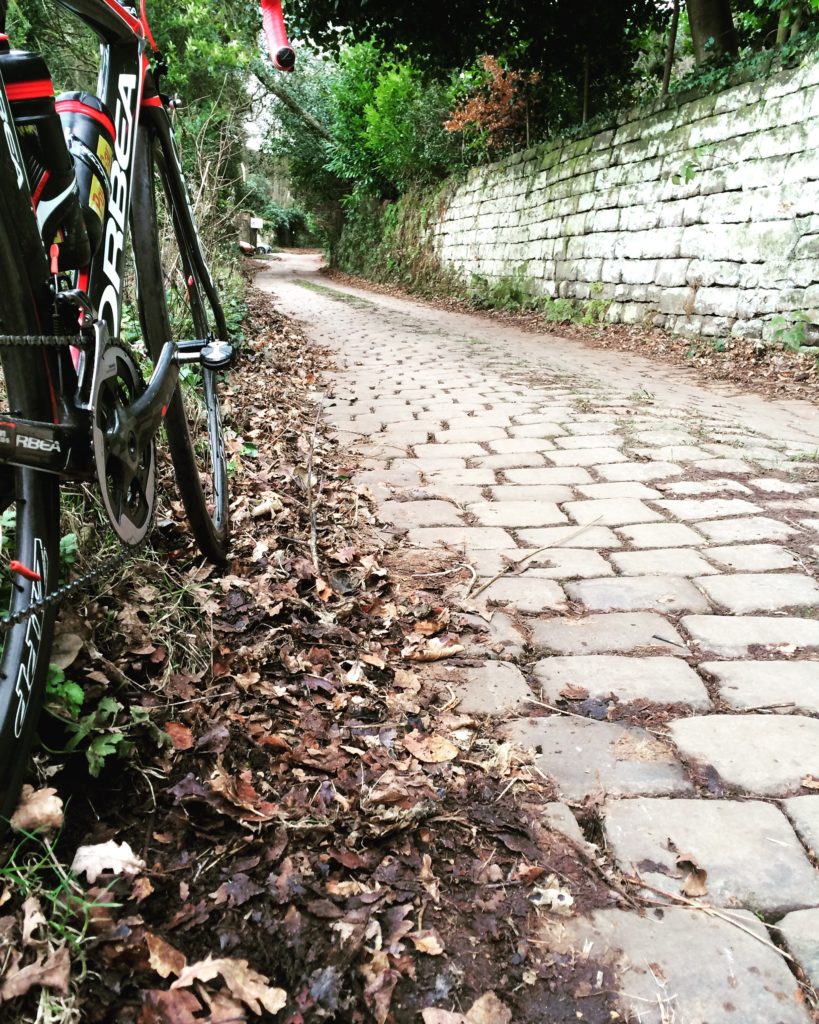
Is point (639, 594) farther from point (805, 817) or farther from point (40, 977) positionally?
point (40, 977)

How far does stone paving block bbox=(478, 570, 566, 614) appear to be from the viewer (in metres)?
2.31

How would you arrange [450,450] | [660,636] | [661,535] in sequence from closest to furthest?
1. [660,636]
2. [661,535]
3. [450,450]

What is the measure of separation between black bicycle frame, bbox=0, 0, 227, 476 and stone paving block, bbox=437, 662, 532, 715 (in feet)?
3.28

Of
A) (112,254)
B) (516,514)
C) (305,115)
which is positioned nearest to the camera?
(112,254)

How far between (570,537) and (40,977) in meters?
2.23

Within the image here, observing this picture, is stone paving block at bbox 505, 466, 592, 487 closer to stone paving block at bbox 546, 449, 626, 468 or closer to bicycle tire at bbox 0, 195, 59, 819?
stone paving block at bbox 546, 449, 626, 468

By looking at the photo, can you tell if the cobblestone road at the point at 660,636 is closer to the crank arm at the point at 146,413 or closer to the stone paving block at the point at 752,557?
the stone paving block at the point at 752,557

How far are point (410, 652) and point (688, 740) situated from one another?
2.51 ft

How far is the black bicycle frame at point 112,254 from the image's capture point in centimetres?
Answer: 114

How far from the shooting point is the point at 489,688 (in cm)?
190

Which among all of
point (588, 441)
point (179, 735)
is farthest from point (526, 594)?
point (588, 441)

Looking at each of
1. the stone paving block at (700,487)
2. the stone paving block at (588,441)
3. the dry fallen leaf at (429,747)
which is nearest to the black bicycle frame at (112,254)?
the dry fallen leaf at (429,747)

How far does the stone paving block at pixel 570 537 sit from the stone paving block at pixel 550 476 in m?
0.54

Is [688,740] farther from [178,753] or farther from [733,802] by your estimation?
[178,753]
